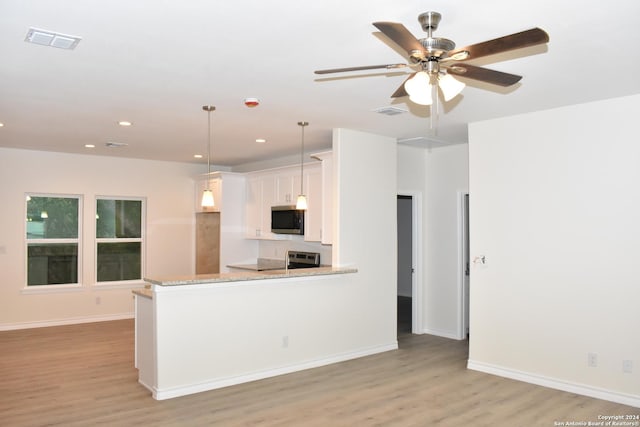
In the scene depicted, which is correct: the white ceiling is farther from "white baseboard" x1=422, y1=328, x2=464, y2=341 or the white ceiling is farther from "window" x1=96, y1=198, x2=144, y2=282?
"white baseboard" x1=422, y1=328, x2=464, y2=341

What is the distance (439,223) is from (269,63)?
4.08 meters

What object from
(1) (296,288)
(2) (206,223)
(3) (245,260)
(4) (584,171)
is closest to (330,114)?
(1) (296,288)

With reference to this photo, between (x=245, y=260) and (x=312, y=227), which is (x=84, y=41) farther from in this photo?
(x=245, y=260)

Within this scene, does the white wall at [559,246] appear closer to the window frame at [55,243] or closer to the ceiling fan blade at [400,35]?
the ceiling fan blade at [400,35]

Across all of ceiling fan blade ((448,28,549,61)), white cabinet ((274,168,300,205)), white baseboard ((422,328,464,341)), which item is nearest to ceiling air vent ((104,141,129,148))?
white cabinet ((274,168,300,205))

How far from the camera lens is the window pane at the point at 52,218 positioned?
738 centimetres

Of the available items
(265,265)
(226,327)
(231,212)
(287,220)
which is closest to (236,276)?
(226,327)

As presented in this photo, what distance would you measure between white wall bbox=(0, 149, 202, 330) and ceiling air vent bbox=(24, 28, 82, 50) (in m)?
4.91

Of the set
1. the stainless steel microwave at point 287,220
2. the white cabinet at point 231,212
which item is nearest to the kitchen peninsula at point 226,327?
the stainless steel microwave at point 287,220

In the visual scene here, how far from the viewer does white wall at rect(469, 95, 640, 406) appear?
4.25 m

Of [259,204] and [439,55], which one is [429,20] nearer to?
[439,55]

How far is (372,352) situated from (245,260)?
2.96 metres

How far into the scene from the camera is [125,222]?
812 centimetres

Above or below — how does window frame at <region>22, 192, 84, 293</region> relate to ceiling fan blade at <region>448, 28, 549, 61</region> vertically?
below
